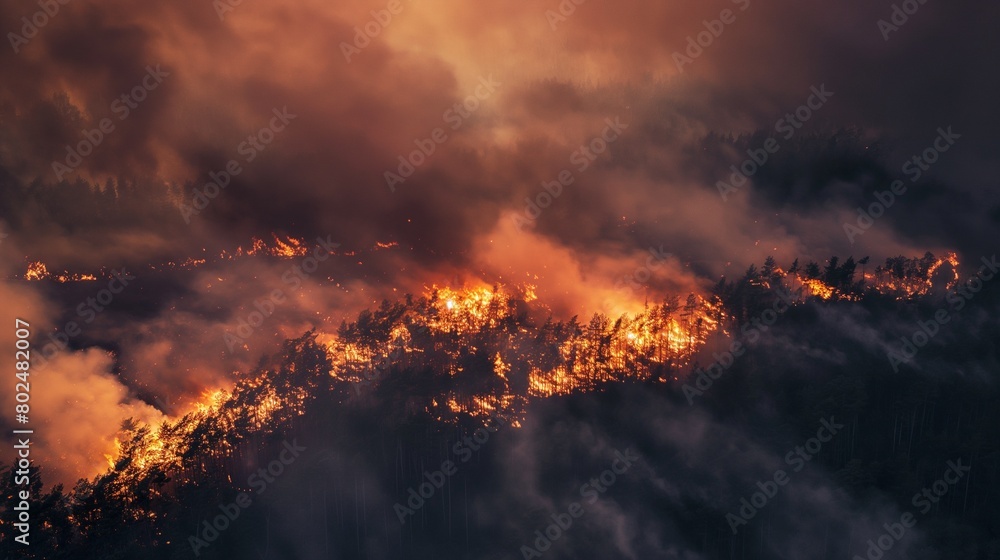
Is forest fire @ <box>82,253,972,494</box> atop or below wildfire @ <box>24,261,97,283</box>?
atop

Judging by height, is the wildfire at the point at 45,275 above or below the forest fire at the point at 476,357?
below

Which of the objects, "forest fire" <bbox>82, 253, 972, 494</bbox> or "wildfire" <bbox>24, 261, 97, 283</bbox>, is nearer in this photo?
"forest fire" <bbox>82, 253, 972, 494</bbox>

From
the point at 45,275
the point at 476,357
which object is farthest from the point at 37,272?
the point at 476,357

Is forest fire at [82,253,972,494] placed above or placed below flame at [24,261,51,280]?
above

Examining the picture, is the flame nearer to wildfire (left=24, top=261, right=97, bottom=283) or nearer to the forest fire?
wildfire (left=24, top=261, right=97, bottom=283)

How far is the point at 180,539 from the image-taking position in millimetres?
75000

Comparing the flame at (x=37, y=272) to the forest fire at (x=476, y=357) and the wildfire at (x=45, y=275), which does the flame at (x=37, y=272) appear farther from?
the forest fire at (x=476, y=357)

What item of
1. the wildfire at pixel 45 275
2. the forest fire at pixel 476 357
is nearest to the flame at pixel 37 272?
the wildfire at pixel 45 275

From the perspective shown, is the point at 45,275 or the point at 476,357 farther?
the point at 45,275

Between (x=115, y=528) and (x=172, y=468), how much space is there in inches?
413

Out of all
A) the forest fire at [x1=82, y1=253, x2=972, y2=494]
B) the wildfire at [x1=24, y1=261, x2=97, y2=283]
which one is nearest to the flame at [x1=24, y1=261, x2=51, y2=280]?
the wildfire at [x1=24, y1=261, x2=97, y2=283]

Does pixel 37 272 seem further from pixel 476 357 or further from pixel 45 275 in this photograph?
pixel 476 357

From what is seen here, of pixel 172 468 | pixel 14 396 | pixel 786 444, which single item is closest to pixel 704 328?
pixel 786 444

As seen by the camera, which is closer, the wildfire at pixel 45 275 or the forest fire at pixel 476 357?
the forest fire at pixel 476 357
